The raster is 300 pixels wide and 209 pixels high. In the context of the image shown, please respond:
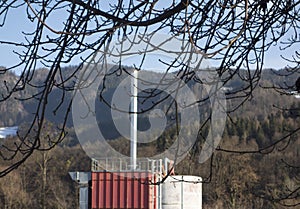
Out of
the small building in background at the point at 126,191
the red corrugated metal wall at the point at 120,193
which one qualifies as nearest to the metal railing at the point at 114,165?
the small building in background at the point at 126,191

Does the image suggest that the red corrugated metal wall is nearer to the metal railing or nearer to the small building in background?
the small building in background

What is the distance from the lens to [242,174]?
56.8 ft

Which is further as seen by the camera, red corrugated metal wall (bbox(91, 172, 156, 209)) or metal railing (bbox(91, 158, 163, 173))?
metal railing (bbox(91, 158, 163, 173))

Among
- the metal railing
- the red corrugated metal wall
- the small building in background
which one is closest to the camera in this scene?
the small building in background

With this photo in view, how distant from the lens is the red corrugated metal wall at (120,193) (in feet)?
43.1

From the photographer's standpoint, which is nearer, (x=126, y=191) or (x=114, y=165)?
(x=126, y=191)

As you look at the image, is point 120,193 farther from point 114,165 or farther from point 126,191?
point 114,165

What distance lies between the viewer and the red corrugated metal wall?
43.1 feet

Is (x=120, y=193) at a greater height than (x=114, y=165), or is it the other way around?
(x=114, y=165)

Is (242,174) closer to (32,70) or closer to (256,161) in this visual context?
(256,161)

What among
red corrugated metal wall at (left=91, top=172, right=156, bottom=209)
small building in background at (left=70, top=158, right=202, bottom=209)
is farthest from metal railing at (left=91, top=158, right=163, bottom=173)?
red corrugated metal wall at (left=91, top=172, right=156, bottom=209)

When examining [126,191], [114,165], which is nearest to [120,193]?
[126,191]

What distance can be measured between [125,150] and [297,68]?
675 inches

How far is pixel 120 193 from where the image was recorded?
1330 cm
